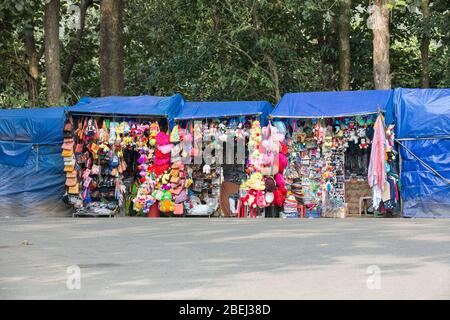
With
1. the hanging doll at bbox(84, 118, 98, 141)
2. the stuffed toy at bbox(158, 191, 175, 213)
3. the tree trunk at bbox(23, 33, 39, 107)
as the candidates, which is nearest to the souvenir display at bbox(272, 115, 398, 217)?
the stuffed toy at bbox(158, 191, 175, 213)

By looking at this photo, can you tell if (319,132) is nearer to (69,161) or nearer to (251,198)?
(251,198)

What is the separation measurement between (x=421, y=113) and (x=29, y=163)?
9.10m

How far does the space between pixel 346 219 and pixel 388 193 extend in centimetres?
109

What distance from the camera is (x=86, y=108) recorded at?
20.6 meters

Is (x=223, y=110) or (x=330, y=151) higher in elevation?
(x=223, y=110)

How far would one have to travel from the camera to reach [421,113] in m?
18.7

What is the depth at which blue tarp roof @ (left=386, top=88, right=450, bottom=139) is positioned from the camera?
60.8 feet

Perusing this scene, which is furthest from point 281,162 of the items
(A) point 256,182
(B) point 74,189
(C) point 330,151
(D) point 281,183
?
(B) point 74,189

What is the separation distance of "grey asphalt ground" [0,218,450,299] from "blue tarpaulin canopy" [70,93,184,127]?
3.66m

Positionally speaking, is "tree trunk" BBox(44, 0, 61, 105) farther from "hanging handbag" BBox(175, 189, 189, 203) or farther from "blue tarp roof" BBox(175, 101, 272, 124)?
"hanging handbag" BBox(175, 189, 189, 203)

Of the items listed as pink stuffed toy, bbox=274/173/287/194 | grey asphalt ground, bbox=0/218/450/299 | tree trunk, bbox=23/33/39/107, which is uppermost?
tree trunk, bbox=23/33/39/107

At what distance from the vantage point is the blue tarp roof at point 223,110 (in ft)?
65.1

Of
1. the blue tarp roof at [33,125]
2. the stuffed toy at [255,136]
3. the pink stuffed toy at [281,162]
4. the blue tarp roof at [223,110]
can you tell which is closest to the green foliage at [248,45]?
the blue tarp roof at [33,125]
